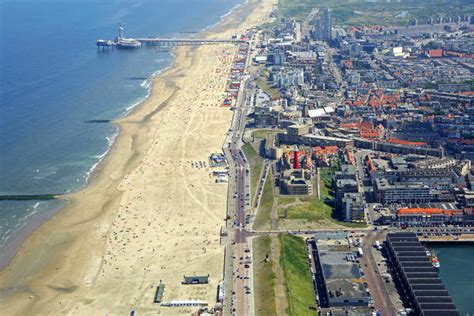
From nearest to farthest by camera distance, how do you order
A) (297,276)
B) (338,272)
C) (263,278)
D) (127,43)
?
(338,272) < (263,278) < (297,276) < (127,43)

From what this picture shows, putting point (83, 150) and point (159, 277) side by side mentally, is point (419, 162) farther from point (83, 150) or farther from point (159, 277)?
point (83, 150)

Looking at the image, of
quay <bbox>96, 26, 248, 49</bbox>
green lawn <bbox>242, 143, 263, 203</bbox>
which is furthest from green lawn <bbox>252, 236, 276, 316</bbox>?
quay <bbox>96, 26, 248, 49</bbox>

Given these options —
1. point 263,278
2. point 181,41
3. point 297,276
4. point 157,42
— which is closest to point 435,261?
point 297,276

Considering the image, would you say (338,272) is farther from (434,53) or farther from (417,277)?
(434,53)

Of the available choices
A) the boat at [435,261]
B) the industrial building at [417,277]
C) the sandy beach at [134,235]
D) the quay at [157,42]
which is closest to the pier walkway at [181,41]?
the quay at [157,42]

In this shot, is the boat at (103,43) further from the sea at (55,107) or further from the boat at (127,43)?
the sea at (55,107)

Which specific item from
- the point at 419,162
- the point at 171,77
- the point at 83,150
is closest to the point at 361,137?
the point at 419,162
